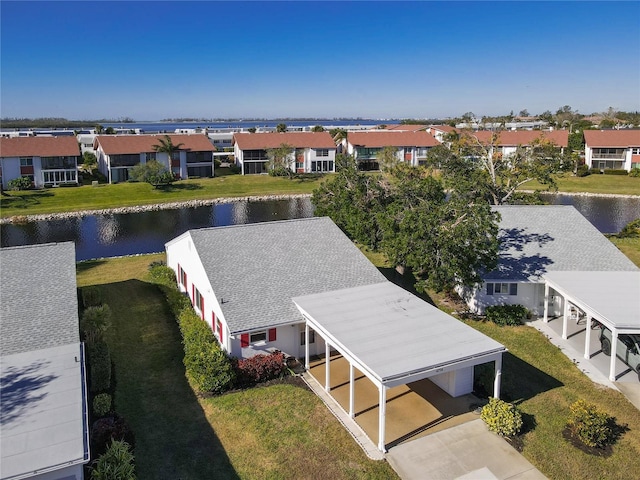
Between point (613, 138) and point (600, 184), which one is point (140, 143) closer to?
point (600, 184)

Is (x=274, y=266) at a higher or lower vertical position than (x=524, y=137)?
lower

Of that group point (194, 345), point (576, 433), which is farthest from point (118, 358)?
point (576, 433)

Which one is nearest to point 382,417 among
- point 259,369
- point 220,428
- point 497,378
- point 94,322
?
point 497,378

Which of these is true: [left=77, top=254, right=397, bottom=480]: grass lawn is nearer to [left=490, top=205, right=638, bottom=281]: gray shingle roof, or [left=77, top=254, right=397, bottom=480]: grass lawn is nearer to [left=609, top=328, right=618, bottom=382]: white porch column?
[left=609, top=328, right=618, bottom=382]: white porch column

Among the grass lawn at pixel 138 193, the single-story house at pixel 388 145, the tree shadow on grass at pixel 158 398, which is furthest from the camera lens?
the single-story house at pixel 388 145

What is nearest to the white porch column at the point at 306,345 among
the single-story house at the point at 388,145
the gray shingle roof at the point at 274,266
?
the gray shingle roof at the point at 274,266

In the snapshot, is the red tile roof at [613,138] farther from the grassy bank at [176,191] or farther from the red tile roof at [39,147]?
the red tile roof at [39,147]
